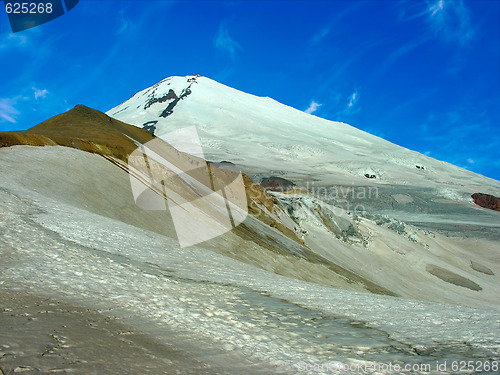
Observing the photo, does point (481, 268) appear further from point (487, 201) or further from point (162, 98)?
point (162, 98)

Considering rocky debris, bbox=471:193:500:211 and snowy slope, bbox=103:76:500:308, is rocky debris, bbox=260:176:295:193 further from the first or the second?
rocky debris, bbox=471:193:500:211

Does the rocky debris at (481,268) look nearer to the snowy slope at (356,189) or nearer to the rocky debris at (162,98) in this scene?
the snowy slope at (356,189)

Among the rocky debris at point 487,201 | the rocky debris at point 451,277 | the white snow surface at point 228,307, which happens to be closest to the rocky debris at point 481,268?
the rocky debris at point 451,277

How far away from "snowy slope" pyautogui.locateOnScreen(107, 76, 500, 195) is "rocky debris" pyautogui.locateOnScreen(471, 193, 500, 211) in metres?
7.41

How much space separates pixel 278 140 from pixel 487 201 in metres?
54.8

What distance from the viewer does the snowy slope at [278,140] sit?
96188mm

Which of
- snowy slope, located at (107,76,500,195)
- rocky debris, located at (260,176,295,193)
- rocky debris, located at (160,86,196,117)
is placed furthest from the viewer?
rocky debris, located at (160,86,196,117)

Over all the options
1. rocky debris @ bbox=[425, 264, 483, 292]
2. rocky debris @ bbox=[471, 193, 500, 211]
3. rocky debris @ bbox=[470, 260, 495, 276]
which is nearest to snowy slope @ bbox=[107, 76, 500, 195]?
rocky debris @ bbox=[471, 193, 500, 211]

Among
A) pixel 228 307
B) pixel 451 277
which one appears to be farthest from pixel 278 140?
pixel 228 307

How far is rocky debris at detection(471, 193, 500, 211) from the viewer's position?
80.9 m

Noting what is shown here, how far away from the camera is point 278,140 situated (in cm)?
12006

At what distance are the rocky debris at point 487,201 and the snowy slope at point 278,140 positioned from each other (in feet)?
24.3

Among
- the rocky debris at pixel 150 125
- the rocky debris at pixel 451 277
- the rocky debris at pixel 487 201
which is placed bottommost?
the rocky debris at pixel 451 277

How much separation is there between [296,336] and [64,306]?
2.49 m
